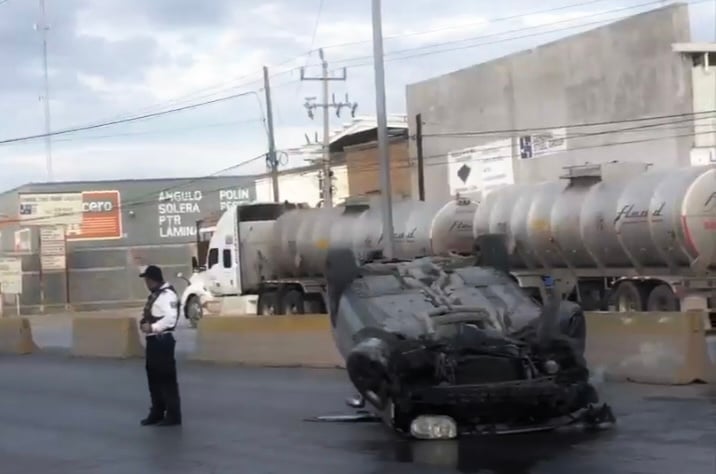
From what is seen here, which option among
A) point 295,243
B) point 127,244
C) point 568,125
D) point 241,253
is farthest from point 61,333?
point 127,244

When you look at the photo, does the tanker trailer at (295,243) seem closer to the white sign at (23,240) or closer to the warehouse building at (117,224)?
the warehouse building at (117,224)

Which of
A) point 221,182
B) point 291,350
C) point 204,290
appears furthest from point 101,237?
point 291,350

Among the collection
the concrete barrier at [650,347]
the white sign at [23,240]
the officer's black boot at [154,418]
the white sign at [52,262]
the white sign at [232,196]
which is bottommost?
the officer's black boot at [154,418]

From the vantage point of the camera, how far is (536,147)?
46.3m

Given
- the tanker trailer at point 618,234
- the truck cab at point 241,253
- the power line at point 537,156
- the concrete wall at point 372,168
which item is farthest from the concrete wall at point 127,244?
the tanker trailer at point 618,234

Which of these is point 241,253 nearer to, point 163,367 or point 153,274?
point 153,274

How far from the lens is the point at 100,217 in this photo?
226 ft

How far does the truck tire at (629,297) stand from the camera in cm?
2647

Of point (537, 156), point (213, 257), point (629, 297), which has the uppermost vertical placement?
point (537, 156)

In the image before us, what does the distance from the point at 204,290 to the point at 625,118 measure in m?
15.7

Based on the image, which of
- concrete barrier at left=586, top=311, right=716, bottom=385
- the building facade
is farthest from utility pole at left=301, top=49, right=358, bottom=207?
concrete barrier at left=586, top=311, right=716, bottom=385

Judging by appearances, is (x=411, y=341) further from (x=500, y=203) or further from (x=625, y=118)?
(x=625, y=118)

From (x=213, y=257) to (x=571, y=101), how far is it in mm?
14419

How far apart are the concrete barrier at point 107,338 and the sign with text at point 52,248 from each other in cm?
3786
